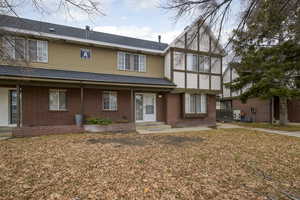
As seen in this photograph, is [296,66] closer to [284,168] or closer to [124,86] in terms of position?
[284,168]

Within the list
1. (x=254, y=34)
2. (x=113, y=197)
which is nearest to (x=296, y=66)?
A: (x=254, y=34)

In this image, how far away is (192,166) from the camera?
4508mm

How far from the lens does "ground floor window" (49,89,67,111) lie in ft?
34.9

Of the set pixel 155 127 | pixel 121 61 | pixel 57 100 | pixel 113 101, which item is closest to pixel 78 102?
pixel 57 100

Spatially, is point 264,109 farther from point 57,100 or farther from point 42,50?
point 42,50

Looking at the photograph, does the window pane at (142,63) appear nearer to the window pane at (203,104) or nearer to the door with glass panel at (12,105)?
the window pane at (203,104)

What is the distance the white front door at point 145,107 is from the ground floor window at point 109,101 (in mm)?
1662

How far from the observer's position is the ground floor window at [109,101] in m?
11.9

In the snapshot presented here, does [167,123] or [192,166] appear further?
[167,123]

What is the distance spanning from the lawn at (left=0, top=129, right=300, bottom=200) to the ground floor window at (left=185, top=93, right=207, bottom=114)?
278 inches

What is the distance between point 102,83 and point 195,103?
25.0 ft

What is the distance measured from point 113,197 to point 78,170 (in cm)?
168

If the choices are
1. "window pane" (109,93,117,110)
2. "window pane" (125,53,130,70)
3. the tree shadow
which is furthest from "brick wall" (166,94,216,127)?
the tree shadow

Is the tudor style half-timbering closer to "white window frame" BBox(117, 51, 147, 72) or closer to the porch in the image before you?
the porch
